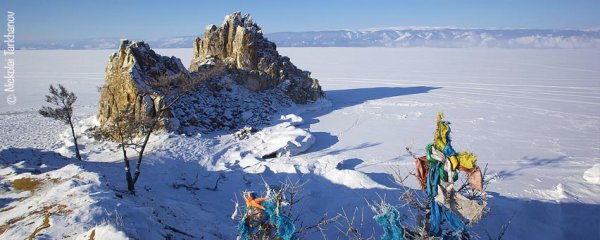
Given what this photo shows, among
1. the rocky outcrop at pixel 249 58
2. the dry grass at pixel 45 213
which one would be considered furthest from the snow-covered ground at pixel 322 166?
the rocky outcrop at pixel 249 58

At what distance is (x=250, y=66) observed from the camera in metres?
32.1

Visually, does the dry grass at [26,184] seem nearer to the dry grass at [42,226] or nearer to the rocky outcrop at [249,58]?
the dry grass at [42,226]

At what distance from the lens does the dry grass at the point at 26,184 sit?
37.8 feet

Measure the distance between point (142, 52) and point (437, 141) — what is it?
2439cm

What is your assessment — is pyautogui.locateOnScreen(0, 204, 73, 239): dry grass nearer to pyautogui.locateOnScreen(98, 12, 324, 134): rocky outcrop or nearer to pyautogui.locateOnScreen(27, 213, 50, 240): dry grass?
pyautogui.locateOnScreen(27, 213, 50, 240): dry grass

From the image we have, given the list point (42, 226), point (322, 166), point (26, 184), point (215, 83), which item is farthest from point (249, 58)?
point (42, 226)

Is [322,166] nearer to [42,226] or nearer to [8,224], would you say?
[42,226]

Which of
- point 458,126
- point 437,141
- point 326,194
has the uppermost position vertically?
point 437,141

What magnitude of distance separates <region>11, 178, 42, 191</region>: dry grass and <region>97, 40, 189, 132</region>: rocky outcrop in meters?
9.90

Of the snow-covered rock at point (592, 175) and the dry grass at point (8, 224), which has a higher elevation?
the snow-covered rock at point (592, 175)

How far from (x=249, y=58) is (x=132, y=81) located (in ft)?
39.2

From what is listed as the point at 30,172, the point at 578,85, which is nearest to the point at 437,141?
the point at 30,172

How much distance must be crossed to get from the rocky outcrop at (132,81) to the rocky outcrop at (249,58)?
237 inches

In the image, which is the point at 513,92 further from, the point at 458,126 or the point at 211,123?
the point at 211,123
